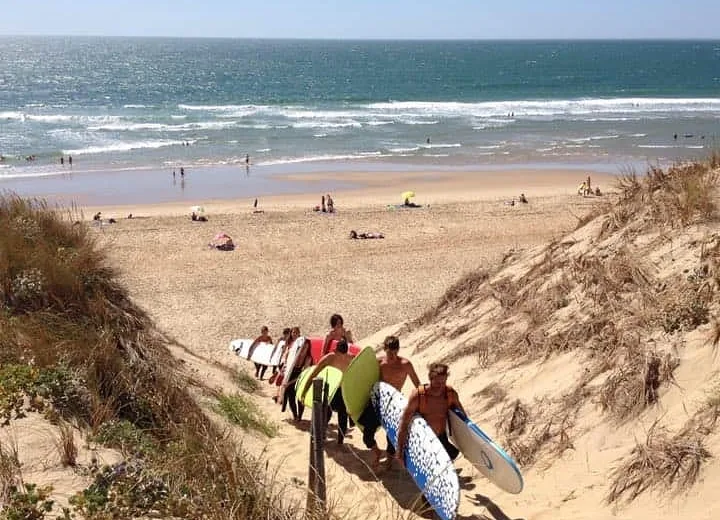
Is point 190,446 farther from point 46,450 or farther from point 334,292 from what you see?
point 334,292

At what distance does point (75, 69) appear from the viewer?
372ft

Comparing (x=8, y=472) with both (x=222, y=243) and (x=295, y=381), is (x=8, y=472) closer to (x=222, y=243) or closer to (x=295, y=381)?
(x=295, y=381)

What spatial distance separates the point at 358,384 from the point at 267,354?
17.8 ft

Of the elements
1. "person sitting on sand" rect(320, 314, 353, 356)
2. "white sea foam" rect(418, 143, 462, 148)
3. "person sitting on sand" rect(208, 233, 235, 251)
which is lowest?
"person sitting on sand" rect(208, 233, 235, 251)

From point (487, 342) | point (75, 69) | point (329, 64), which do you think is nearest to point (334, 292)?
point (487, 342)

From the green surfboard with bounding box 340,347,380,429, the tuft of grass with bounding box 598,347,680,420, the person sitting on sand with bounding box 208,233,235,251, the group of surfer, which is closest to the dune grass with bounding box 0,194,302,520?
the group of surfer

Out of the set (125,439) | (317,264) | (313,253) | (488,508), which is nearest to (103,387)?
(125,439)

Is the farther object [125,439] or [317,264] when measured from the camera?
[317,264]

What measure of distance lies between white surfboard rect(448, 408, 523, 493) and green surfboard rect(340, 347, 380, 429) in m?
0.95

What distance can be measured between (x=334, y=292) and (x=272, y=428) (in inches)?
378

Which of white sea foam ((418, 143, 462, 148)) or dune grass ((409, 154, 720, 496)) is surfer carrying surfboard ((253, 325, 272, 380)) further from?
white sea foam ((418, 143, 462, 148))

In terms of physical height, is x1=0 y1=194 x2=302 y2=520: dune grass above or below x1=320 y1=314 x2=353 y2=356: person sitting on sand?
above

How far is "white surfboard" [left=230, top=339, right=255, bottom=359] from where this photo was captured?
12645mm

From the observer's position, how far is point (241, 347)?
12.9 m
